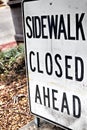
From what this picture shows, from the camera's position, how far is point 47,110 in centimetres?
231

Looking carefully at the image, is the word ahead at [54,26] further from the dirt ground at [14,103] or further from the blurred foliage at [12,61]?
the blurred foliage at [12,61]

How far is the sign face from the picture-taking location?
1957mm

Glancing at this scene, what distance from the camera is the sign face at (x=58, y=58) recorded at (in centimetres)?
196

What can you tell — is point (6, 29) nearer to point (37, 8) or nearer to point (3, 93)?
point (3, 93)

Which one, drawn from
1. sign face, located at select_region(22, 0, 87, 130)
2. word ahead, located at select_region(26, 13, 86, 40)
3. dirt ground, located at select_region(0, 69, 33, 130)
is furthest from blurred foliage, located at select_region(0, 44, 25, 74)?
word ahead, located at select_region(26, 13, 86, 40)

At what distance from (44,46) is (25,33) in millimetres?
200

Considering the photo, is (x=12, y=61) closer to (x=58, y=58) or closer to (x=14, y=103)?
(x=14, y=103)

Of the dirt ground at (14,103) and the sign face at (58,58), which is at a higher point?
the sign face at (58,58)

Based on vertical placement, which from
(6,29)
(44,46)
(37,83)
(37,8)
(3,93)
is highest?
(37,8)

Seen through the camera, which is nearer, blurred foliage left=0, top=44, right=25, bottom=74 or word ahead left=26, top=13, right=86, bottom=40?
word ahead left=26, top=13, right=86, bottom=40

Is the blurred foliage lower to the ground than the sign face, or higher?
lower

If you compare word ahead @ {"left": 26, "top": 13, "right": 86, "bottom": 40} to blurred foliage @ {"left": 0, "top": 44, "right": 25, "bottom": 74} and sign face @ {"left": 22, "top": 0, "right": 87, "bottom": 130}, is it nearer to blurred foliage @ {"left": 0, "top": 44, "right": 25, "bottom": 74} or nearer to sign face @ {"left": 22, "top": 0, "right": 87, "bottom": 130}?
sign face @ {"left": 22, "top": 0, "right": 87, "bottom": 130}

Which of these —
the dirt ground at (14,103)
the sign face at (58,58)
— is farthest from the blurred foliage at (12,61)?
the sign face at (58,58)

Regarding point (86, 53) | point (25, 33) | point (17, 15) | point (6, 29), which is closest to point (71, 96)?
point (86, 53)
